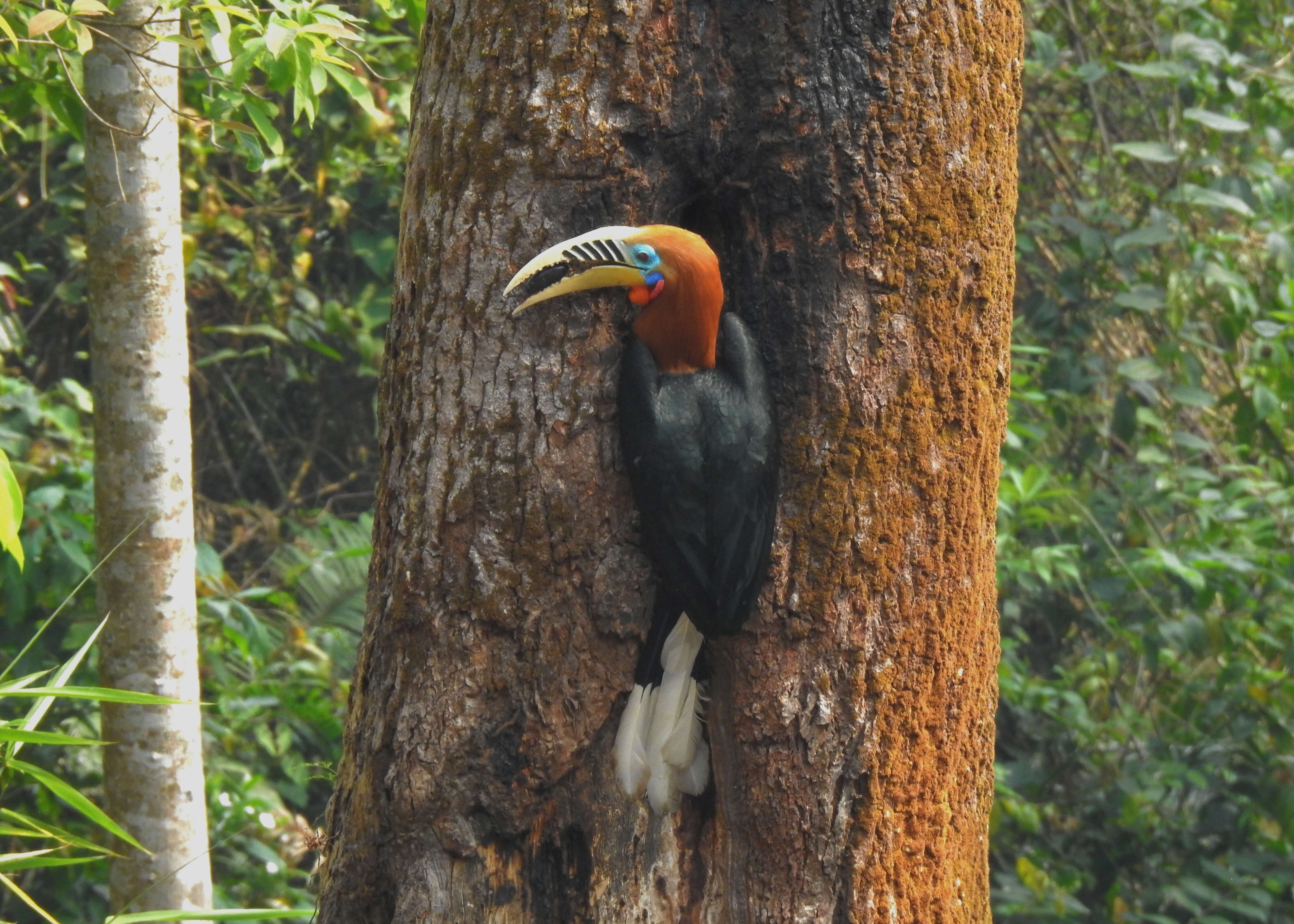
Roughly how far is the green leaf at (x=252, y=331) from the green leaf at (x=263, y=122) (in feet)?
5.91

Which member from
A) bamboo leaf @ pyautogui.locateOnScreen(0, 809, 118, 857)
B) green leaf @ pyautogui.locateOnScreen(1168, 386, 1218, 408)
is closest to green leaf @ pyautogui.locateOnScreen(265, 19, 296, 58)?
bamboo leaf @ pyautogui.locateOnScreen(0, 809, 118, 857)

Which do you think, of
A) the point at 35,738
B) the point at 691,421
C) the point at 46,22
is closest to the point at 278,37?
the point at 46,22

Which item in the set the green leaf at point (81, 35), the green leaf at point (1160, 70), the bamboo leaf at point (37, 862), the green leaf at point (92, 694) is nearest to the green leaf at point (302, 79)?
the green leaf at point (81, 35)

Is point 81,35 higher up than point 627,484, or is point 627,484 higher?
point 81,35

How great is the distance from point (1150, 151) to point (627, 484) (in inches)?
100

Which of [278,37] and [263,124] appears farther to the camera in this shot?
[263,124]

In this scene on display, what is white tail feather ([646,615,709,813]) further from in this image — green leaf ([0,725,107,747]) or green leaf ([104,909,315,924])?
green leaf ([0,725,107,747])

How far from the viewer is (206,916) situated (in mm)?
2039

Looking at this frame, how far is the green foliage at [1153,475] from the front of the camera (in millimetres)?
3814

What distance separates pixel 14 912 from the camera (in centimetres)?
420

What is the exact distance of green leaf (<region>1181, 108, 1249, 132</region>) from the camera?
340 centimetres

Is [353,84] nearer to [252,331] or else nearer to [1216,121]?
[252,331]

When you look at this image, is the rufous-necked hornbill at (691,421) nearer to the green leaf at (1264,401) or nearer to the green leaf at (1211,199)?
the green leaf at (1211,199)

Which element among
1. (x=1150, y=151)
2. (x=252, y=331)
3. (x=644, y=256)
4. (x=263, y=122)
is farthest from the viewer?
(x=252, y=331)
